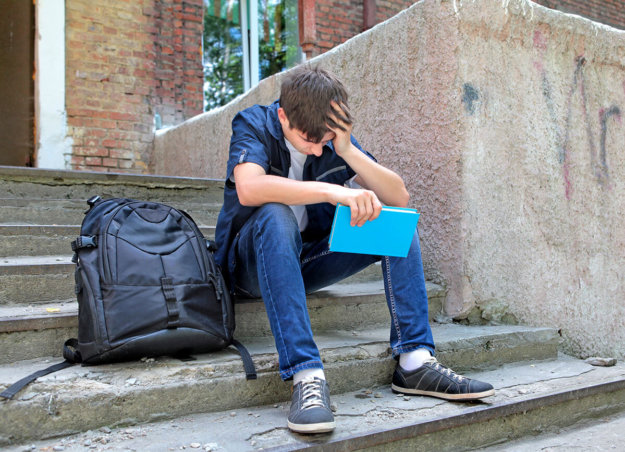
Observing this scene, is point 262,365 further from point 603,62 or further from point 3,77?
point 3,77

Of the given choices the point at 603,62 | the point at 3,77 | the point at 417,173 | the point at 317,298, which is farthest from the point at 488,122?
the point at 3,77

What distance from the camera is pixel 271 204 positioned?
68.5 inches

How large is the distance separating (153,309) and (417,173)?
144 centimetres

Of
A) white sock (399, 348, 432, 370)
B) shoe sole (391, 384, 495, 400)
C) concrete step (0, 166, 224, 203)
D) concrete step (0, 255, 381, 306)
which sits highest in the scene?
concrete step (0, 166, 224, 203)

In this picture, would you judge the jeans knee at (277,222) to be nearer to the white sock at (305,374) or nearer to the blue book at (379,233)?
the blue book at (379,233)

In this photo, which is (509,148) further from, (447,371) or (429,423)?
(429,423)

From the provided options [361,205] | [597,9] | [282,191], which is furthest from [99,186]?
[597,9]

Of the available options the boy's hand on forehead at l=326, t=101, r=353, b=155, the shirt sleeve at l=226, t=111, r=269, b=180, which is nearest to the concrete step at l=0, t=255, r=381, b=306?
the shirt sleeve at l=226, t=111, r=269, b=180

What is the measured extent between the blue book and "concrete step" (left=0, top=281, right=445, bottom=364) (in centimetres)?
53

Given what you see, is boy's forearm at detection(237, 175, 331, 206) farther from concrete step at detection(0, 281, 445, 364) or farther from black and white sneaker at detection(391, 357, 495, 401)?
black and white sneaker at detection(391, 357, 495, 401)

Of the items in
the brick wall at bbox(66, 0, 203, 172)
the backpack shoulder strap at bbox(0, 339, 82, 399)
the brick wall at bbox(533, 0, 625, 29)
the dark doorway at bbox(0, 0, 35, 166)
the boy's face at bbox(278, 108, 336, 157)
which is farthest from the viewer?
the brick wall at bbox(533, 0, 625, 29)

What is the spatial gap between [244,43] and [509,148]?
4861 mm

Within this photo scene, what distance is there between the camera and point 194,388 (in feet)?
5.30

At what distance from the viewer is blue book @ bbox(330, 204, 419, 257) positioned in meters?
1.65
